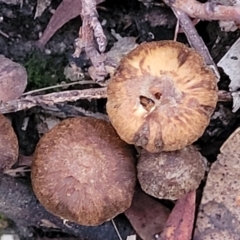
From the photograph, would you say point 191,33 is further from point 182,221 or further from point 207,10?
point 182,221

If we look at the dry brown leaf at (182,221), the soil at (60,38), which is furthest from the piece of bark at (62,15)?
the dry brown leaf at (182,221)

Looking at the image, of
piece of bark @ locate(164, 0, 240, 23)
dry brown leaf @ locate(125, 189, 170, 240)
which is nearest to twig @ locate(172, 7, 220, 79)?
piece of bark @ locate(164, 0, 240, 23)

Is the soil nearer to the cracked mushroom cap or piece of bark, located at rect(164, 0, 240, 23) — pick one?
piece of bark, located at rect(164, 0, 240, 23)

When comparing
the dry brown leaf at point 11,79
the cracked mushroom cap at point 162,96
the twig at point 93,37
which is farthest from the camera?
the dry brown leaf at point 11,79

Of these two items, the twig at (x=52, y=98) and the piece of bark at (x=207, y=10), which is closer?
the piece of bark at (x=207, y=10)

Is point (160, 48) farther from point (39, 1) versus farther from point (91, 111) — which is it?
point (39, 1)

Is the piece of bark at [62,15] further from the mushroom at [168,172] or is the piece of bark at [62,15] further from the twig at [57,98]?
the mushroom at [168,172]

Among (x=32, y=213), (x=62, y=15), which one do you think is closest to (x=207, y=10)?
(x=62, y=15)
